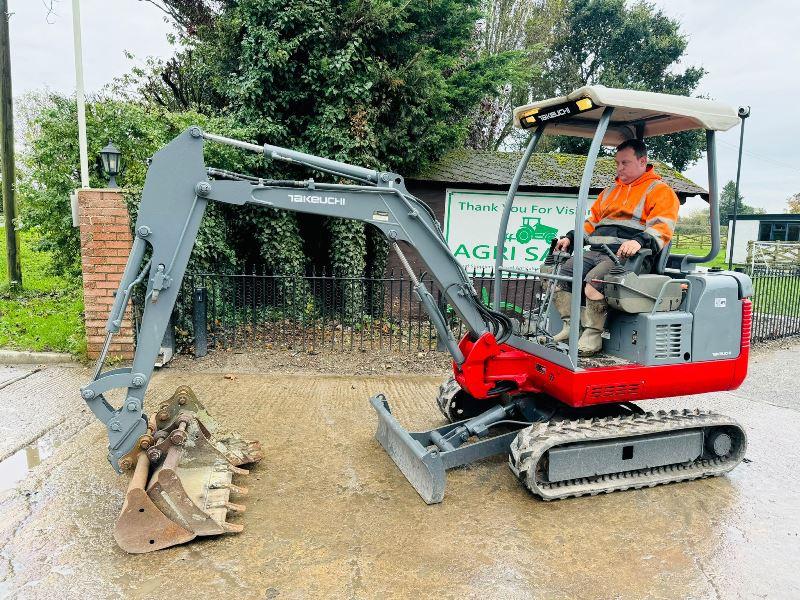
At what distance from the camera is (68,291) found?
36.6 ft

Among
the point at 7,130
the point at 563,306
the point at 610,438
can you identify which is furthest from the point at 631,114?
the point at 7,130

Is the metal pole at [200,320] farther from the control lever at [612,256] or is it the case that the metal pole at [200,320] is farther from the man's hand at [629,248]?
the man's hand at [629,248]

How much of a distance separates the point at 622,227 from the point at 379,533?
2.90 meters

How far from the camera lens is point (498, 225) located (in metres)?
10.4

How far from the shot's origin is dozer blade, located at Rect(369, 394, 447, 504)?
387cm

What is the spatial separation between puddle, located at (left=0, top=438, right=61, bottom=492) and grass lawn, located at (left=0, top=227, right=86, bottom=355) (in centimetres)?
277

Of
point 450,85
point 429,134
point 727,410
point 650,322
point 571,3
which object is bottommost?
point 727,410

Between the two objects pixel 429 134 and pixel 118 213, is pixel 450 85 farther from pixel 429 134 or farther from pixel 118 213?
pixel 118 213

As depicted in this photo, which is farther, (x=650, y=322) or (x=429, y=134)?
(x=429, y=134)

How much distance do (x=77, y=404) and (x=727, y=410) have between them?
7.01 m

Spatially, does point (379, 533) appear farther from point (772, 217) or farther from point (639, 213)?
point (772, 217)

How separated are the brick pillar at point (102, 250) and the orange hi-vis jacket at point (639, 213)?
5406mm

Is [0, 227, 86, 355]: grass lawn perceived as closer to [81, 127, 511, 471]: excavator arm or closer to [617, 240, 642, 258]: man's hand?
[81, 127, 511, 471]: excavator arm

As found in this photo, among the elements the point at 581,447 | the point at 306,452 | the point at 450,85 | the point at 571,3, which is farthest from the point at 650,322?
the point at 571,3
